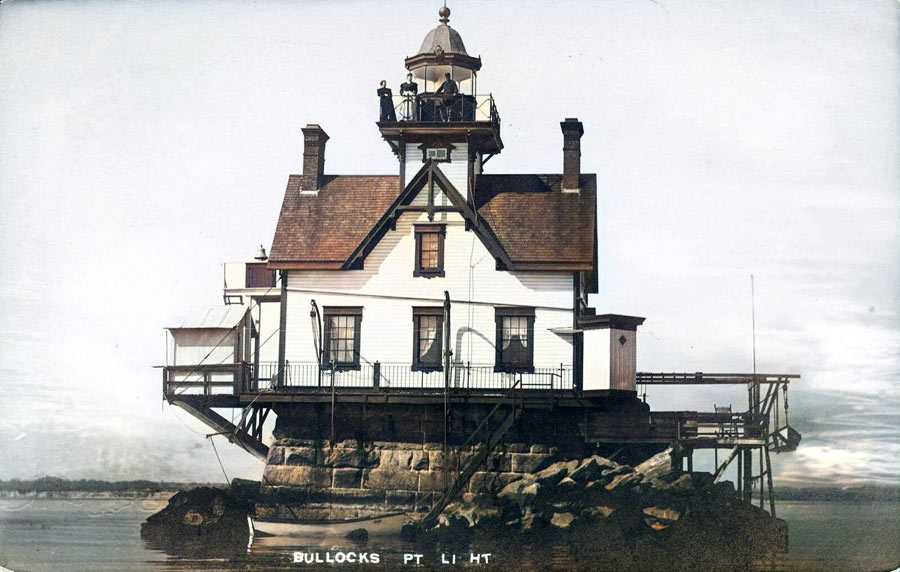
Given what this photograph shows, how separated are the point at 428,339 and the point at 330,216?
3295mm

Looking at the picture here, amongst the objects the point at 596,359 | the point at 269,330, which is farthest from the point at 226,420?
the point at 596,359

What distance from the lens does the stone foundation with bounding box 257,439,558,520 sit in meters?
31.3

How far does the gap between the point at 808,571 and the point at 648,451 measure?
4.12m

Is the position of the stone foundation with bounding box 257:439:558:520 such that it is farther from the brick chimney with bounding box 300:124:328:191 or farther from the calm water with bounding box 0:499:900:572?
the brick chimney with bounding box 300:124:328:191

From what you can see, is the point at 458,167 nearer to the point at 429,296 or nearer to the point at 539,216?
the point at 539,216

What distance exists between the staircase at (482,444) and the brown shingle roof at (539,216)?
258 centimetres

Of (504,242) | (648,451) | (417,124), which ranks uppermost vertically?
(417,124)

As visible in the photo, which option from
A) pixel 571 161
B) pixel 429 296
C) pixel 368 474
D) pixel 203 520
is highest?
pixel 571 161

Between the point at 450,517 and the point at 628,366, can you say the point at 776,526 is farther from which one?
the point at 450,517

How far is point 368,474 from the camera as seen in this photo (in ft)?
104

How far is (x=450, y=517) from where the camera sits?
30.7 meters

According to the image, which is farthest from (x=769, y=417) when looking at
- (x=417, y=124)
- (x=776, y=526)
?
(x=417, y=124)

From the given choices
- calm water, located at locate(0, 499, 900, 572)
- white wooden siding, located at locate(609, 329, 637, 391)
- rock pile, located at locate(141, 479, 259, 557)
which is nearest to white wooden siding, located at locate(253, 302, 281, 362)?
rock pile, located at locate(141, 479, 259, 557)

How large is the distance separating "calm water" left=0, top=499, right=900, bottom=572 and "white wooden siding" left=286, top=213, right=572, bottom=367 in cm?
386
